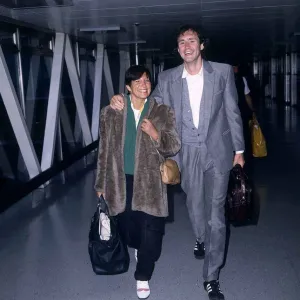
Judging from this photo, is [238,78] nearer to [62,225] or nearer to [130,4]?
[130,4]

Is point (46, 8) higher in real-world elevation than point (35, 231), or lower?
higher

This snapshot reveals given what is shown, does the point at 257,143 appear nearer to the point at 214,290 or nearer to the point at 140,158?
the point at 214,290

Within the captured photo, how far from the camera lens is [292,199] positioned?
6875mm

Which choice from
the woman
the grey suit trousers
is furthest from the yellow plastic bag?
the woman

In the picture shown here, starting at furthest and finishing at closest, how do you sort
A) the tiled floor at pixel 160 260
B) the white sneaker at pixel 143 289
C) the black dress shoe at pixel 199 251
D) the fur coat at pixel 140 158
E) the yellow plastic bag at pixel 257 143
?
1. the yellow plastic bag at pixel 257 143
2. the black dress shoe at pixel 199 251
3. the tiled floor at pixel 160 260
4. the white sneaker at pixel 143 289
5. the fur coat at pixel 140 158

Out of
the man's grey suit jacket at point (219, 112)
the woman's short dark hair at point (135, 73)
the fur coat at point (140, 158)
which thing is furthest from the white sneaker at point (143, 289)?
the woman's short dark hair at point (135, 73)

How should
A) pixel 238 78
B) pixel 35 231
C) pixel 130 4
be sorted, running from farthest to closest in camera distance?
pixel 238 78, pixel 130 4, pixel 35 231

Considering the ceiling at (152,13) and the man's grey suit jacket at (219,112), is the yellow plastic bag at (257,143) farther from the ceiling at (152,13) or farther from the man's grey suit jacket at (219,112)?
the man's grey suit jacket at (219,112)

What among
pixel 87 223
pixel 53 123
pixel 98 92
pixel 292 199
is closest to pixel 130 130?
pixel 87 223

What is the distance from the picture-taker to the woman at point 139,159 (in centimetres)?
367

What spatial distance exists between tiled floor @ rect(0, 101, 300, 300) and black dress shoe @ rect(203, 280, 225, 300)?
0.35 feet

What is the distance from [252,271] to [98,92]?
9967 millimetres

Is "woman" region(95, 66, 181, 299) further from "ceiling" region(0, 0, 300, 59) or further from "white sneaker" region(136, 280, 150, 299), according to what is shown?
"ceiling" region(0, 0, 300, 59)

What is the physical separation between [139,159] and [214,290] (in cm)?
121
